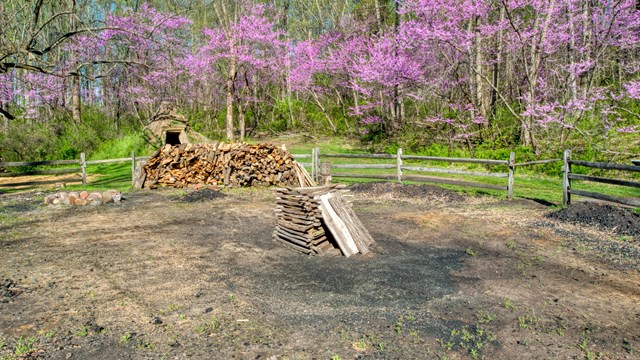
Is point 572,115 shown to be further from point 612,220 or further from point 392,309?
point 392,309

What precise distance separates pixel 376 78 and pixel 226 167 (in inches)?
365

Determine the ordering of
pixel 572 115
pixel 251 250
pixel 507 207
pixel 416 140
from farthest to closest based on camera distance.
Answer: pixel 416 140 < pixel 572 115 < pixel 507 207 < pixel 251 250

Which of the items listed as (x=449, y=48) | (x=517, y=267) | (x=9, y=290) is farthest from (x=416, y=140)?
(x=9, y=290)

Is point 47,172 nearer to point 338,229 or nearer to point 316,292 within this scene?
point 338,229

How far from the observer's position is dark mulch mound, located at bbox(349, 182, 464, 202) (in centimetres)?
1095

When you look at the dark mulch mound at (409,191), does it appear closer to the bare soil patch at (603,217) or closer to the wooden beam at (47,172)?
the bare soil patch at (603,217)

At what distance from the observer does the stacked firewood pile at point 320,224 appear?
20.6 ft

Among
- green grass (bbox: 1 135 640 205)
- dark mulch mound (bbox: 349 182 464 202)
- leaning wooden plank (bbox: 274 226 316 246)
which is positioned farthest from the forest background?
leaning wooden plank (bbox: 274 226 316 246)

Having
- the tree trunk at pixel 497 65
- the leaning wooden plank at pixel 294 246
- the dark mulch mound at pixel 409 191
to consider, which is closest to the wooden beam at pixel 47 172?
the dark mulch mound at pixel 409 191

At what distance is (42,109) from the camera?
92.4ft

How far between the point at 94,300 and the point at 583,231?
7799 mm

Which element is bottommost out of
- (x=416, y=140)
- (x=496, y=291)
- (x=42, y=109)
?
(x=496, y=291)

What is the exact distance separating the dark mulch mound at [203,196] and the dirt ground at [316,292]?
244 centimetres

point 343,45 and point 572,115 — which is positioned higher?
point 343,45
